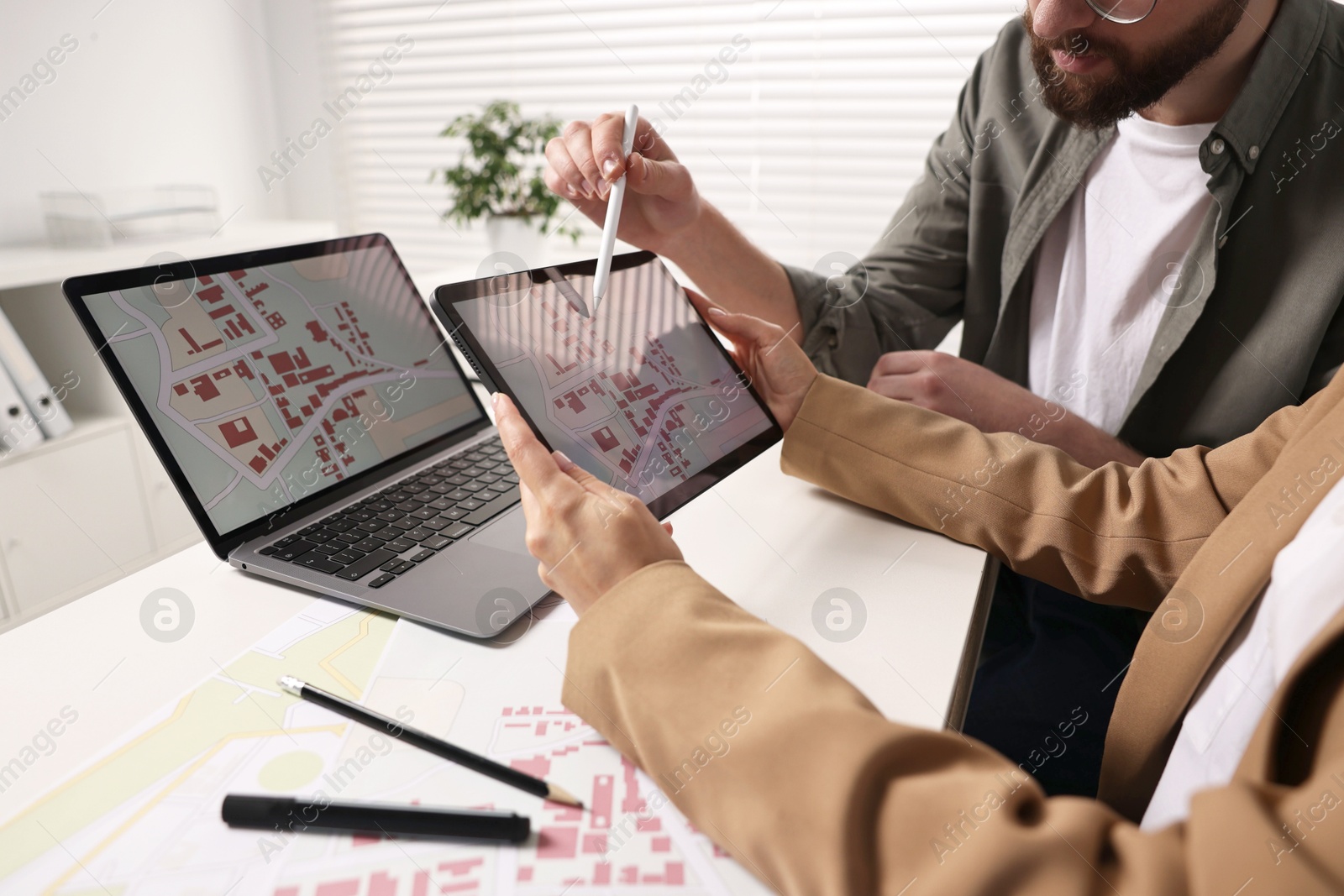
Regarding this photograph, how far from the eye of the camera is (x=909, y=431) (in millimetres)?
775

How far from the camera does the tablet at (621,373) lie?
0.65m

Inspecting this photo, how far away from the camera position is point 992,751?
0.42 meters

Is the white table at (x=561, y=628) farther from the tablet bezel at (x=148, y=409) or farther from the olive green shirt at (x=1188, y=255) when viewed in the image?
the olive green shirt at (x=1188, y=255)

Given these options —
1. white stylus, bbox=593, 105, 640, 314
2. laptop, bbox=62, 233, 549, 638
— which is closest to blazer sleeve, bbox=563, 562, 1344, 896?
laptop, bbox=62, 233, 549, 638

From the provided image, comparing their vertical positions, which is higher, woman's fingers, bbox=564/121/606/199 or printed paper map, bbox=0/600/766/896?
woman's fingers, bbox=564/121/606/199

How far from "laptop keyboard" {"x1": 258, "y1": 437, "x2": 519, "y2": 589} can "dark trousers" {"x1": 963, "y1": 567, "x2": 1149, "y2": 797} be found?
21.6 inches

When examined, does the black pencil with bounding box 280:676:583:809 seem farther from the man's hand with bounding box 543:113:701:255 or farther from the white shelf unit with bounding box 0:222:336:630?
the white shelf unit with bounding box 0:222:336:630

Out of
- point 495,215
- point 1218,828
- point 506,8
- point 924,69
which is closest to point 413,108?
point 506,8

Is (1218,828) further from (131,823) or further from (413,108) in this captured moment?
(413,108)

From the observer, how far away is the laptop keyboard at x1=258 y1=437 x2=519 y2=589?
0.69 metres

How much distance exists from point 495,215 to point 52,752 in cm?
177

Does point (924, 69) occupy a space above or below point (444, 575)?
Answer: above

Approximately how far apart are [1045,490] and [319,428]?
65cm

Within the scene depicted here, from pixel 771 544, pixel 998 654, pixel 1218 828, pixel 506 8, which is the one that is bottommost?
pixel 998 654
